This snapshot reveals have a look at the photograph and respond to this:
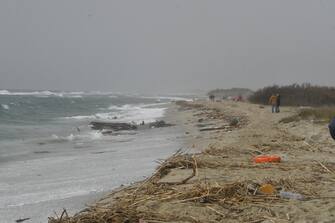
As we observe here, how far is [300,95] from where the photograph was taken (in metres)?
45.9

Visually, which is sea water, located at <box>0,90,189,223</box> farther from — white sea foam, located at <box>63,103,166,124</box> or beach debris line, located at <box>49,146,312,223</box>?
white sea foam, located at <box>63,103,166,124</box>

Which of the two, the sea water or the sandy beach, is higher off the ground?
the sandy beach

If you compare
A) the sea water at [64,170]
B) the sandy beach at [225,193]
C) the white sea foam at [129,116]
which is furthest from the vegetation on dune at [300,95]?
the sandy beach at [225,193]

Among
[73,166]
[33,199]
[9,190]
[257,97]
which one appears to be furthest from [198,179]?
[257,97]

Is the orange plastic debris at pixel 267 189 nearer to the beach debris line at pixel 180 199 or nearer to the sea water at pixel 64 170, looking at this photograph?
the beach debris line at pixel 180 199

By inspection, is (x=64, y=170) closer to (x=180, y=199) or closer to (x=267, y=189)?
(x=180, y=199)

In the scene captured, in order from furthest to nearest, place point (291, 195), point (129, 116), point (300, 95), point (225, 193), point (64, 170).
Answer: point (300, 95)
point (129, 116)
point (64, 170)
point (225, 193)
point (291, 195)

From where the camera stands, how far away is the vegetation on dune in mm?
42625

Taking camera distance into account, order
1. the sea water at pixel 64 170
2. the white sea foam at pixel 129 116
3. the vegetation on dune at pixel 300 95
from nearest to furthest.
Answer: the sea water at pixel 64 170, the white sea foam at pixel 129 116, the vegetation on dune at pixel 300 95

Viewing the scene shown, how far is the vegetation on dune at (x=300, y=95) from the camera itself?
1678 inches

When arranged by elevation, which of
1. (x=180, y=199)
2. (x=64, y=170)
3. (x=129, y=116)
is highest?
(x=180, y=199)

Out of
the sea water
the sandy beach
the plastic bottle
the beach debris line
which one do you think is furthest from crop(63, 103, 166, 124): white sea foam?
the plastic bottle

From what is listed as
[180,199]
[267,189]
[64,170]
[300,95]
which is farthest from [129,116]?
[180,199]

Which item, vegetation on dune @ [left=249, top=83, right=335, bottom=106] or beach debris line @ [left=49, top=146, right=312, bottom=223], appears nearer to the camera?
beach debris line @ [left=49, top=146, right=312, bottom=223]
